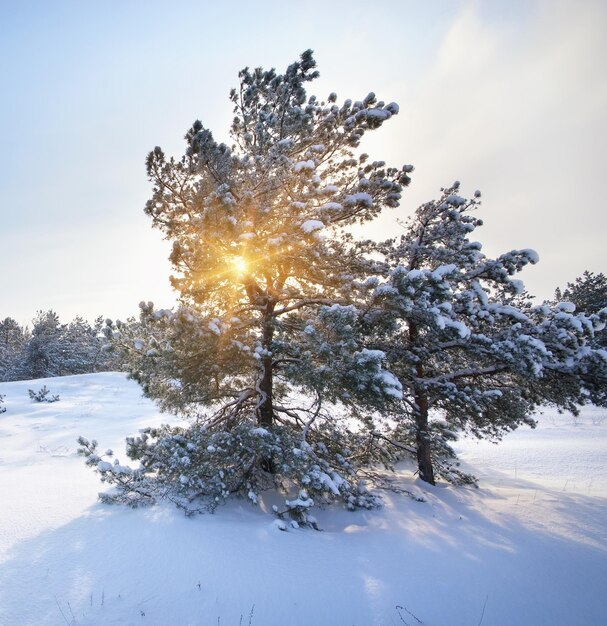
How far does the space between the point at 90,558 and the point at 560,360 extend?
25.0ft

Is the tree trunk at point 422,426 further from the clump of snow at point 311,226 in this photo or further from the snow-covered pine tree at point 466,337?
the clump of snow at point 311,226

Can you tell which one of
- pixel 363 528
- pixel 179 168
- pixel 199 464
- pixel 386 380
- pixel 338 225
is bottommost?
pixel 363 528

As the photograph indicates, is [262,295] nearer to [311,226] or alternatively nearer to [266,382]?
[266,382]

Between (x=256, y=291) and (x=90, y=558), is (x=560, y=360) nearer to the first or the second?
(x=256, y=291)

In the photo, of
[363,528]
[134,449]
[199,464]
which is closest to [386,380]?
[363,528]

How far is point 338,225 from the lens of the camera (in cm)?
786

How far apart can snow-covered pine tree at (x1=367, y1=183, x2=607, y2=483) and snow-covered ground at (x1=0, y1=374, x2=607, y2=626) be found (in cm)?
218

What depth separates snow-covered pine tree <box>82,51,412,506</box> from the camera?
228 inches

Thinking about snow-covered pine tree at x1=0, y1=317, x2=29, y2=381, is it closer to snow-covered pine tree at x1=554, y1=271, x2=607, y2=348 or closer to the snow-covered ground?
the snow-covered ground

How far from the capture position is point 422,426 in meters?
8.52

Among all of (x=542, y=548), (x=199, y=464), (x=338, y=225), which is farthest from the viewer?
(x=338, y=225)

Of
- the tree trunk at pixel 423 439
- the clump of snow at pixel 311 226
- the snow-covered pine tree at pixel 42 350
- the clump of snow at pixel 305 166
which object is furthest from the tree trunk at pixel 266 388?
the snow-covered pine tree at pixel 42 350

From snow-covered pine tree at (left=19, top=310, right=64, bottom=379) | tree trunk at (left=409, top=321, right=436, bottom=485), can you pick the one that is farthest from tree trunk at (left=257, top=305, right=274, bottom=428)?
snow-covered pine tree at (left=19, top=310, right=64, bottom=379)

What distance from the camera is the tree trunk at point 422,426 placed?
8422 mm
